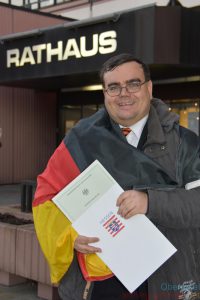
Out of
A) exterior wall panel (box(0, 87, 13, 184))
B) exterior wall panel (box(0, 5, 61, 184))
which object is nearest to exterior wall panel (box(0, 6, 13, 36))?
exterior wall panel (box(0, 5, 61, 184))

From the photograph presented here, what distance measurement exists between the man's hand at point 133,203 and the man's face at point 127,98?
1.24ft

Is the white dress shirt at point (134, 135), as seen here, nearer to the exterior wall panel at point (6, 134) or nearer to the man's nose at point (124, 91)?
the man's nose at point (124, 91)

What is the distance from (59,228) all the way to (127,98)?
658 millimetres

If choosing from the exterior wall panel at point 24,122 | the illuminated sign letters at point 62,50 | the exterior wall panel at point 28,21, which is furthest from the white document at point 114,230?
the exterior wall panel at point 28,21

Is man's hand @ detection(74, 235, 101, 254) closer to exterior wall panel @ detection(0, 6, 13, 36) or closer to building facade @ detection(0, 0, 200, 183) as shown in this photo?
building facade @ detection(0, 0, 200, 183)

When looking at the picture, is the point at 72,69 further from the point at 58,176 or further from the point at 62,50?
the point at 58,176

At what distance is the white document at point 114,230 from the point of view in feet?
6.66

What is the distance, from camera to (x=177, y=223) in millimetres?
1982

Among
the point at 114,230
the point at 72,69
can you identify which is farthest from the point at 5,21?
the point at 114,230

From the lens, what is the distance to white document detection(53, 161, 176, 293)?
2.03 metres

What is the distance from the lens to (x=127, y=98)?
7.03 feet

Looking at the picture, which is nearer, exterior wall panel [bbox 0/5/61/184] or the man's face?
the man's face

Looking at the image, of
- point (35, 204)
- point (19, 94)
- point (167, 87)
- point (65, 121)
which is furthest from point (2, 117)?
point (35, 204)

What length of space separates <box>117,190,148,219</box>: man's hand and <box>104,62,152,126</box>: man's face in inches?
14.9
